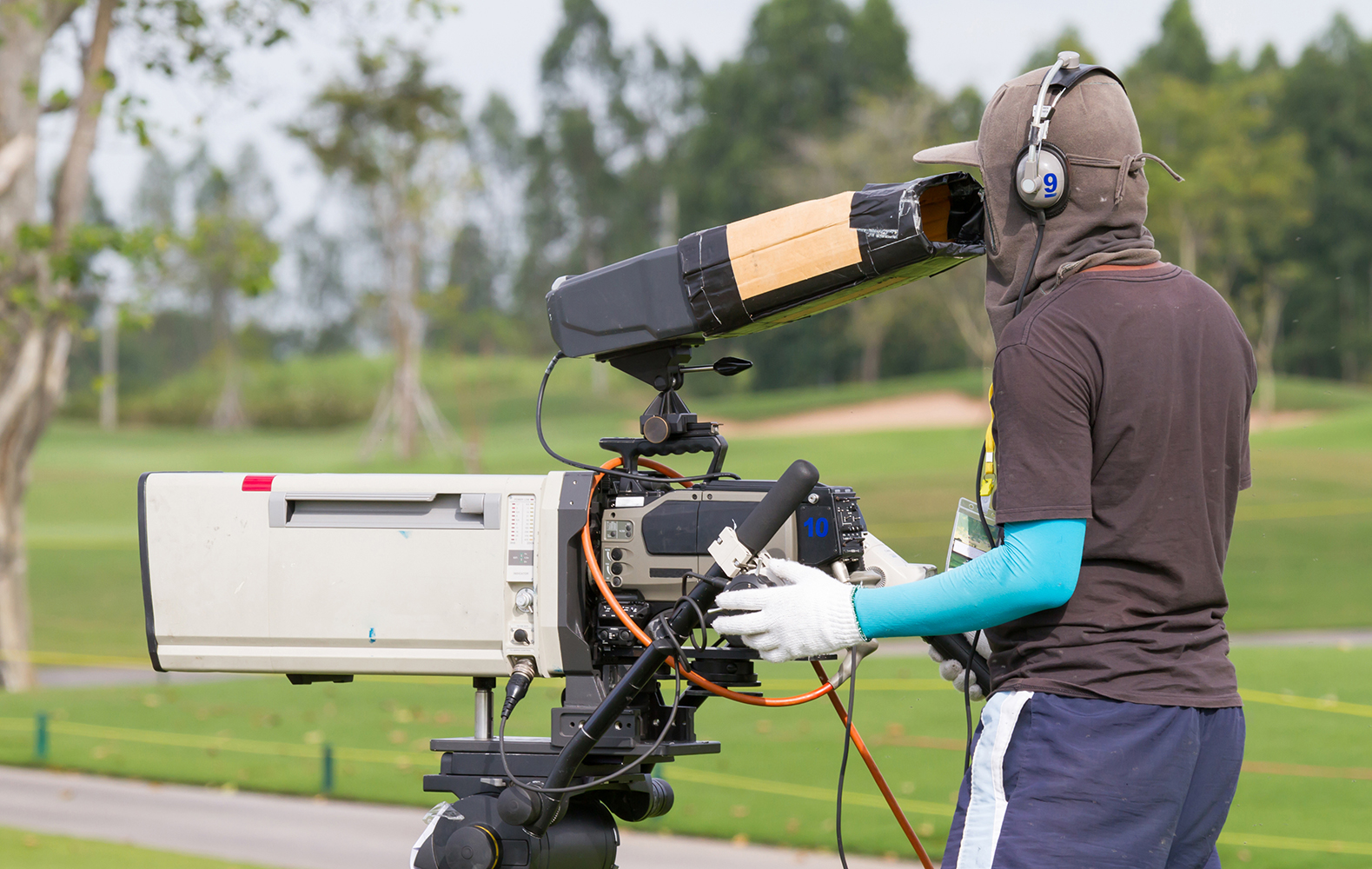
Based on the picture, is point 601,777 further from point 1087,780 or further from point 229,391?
point 229,391

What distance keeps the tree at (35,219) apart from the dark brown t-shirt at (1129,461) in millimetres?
7802

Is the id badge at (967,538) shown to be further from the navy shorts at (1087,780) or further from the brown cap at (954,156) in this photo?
the brown cap at (954,156)

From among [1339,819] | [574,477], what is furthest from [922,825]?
[574,477]

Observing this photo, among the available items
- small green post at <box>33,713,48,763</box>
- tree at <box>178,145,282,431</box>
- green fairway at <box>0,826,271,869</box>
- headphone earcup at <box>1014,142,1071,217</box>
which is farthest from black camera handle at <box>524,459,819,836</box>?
tree at <box>178,145,282,431</box>

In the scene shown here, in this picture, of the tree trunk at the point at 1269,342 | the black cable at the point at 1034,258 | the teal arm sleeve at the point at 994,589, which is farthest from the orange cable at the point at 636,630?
the tree trunk at the point at 1269,342

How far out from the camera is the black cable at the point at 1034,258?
1.75 m

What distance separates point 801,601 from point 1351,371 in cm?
4009

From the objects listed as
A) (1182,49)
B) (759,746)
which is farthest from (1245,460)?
(1182,49)

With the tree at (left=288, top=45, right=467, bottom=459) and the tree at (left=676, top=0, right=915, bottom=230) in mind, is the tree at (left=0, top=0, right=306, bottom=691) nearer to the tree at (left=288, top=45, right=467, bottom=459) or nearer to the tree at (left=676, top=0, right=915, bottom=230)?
the tree at (left=288, top=45, right=467, bottom=459)

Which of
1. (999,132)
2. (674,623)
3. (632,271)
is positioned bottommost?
(674,623)

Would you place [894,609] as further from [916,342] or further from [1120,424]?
[916,342]

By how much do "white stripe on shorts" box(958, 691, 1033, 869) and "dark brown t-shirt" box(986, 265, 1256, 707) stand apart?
1.6 inches

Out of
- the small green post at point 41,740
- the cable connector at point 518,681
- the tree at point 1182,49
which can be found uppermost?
the tree at point 1182,49

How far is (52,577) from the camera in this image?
17.4m
